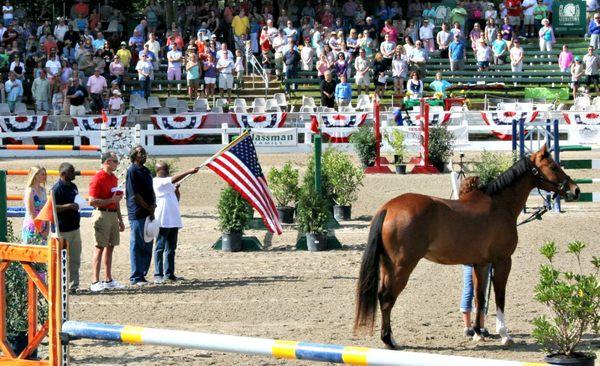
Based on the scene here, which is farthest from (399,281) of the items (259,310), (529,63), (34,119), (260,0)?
(260,0)

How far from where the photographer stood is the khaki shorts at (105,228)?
14.1 metres

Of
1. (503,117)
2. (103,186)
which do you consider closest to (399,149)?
(503,117)

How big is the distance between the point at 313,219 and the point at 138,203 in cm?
337

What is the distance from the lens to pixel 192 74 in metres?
34.2

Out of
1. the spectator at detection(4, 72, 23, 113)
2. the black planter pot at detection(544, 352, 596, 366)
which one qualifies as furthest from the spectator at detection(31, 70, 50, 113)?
the black planter pot at detection(544, 352, 596, 366)

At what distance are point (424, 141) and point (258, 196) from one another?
33.9 ft

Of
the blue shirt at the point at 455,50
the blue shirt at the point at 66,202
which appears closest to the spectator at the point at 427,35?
the blue shirt at the point at 455,50

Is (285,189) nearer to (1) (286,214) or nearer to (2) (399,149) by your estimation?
(1) (286,214)

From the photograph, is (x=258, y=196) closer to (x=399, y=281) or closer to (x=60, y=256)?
(x=399, y=281)

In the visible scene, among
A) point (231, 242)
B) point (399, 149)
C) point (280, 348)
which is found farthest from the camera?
point (399, 149)

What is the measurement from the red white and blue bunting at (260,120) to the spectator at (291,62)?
171 inches

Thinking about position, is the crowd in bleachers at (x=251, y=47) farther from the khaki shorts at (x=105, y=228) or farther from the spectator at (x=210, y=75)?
the khaki shorts at (x=105, y=228)

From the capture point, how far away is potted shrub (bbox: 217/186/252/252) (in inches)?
658

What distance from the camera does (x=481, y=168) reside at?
20.4 m
